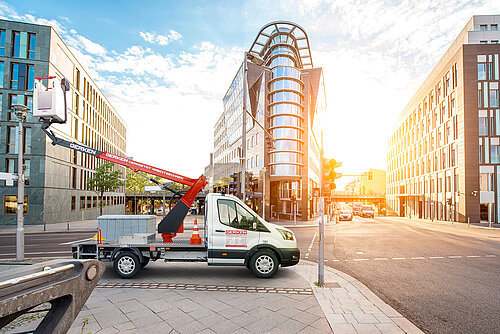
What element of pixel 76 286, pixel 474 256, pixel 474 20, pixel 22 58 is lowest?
pixel 474 256

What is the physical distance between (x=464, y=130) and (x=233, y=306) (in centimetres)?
4662

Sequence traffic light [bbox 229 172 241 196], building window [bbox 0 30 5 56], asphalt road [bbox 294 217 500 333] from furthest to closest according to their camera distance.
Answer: building window [bbox 0 30 5 56] < traffic light [bbox 229 172 241 196] < asphalt road [bbox 294 217 500 333]

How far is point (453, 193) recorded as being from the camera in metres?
43.5

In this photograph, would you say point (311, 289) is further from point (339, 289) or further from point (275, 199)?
point (275, 199)

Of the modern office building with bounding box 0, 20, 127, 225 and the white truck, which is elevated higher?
the modern office building with bounding box 0, 20, 127, 225

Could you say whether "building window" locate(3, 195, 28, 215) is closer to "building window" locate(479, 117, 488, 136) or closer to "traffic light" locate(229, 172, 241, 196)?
"traffic light" locate(229, 172, 241, 196)

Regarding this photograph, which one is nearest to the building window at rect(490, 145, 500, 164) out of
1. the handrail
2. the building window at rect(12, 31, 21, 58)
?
the handrail

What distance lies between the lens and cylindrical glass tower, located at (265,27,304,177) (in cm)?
4038

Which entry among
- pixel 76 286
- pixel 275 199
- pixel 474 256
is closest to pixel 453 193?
pixel 275 199

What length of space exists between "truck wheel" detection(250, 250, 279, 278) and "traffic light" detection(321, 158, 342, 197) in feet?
7.59

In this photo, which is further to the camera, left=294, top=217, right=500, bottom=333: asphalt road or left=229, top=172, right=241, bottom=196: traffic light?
left=229, top=172, right=241, bottom=196: traffic light

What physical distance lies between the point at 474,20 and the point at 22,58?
61.8m

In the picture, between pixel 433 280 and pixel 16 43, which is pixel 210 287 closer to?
pixel 433 280

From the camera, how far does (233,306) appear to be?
19.7ft
